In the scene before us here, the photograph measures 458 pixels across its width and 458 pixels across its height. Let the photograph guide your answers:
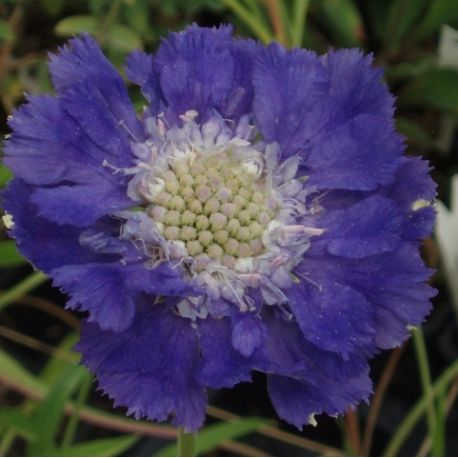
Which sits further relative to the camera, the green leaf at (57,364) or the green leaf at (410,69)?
the green leaf at (410,69)

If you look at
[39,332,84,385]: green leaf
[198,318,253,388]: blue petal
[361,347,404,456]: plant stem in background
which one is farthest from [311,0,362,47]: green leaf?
[198,318,253,388]: blue petal

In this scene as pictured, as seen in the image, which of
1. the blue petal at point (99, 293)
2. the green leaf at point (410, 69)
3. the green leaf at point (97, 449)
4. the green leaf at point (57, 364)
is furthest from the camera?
the green leaf at point (410, 69)

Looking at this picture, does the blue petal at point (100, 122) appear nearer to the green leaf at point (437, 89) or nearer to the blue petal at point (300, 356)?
the blue petal at point (300, 356)

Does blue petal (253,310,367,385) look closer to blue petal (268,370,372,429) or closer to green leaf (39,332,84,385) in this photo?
blue petal (268,370,372,429)

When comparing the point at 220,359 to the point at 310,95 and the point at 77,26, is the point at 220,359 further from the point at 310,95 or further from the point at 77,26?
the point at 77,26

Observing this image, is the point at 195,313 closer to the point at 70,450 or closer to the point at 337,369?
the point at 337,369

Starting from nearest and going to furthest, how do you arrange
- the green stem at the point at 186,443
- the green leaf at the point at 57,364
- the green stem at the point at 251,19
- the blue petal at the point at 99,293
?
the blue petal at the point at 99,293 < the green stem at the point at 186,443 < the green stem at the point at 251,19 < the green leaf at the point at 57,364

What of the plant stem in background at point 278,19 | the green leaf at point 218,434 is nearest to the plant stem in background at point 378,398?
the green leaf at point 218,434

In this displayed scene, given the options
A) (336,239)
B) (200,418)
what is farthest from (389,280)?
(200,418)

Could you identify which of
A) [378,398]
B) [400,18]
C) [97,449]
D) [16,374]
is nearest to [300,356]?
[97,449]
